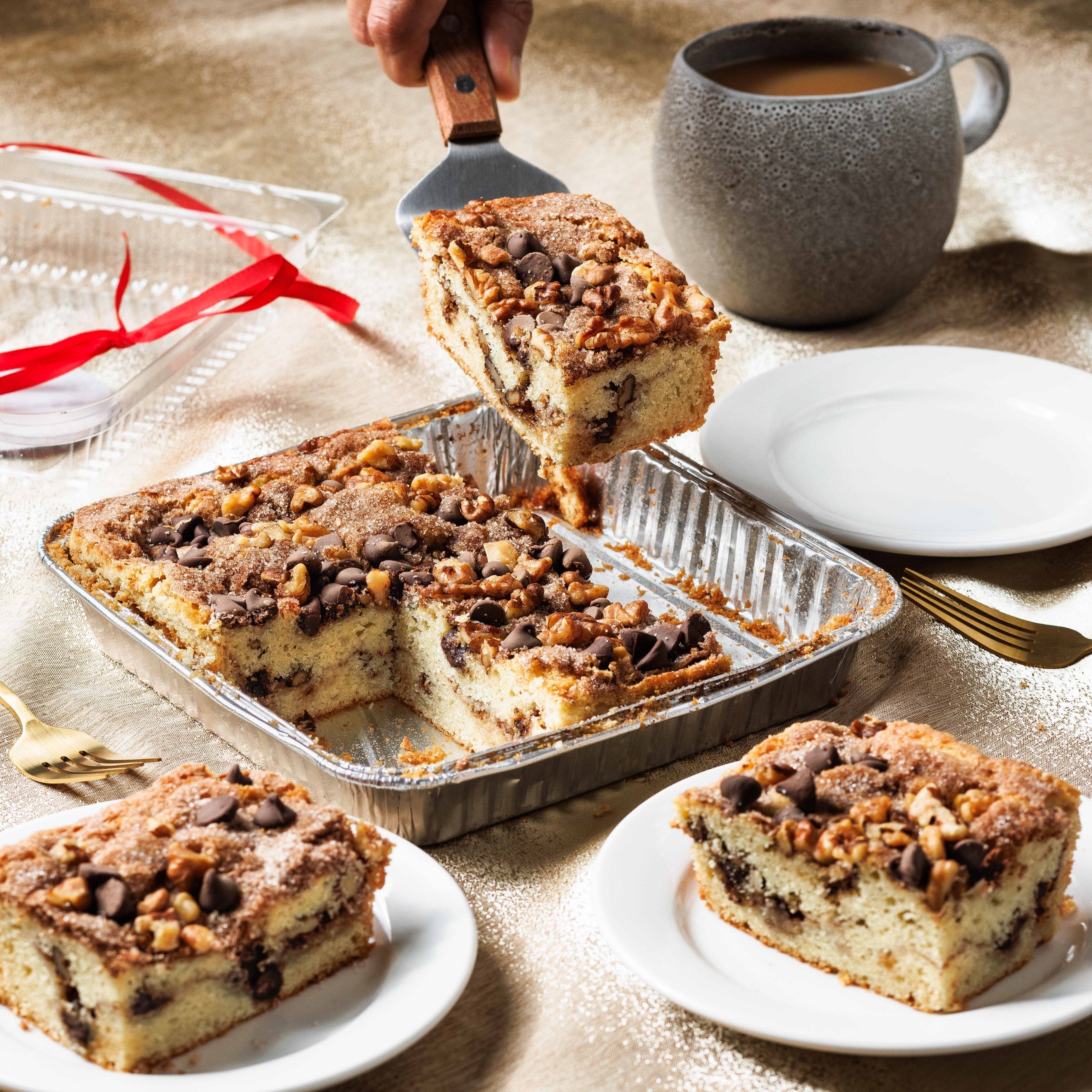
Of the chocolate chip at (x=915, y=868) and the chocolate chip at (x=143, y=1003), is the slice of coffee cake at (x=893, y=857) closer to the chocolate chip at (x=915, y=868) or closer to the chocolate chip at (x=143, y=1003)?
the chocolate chip at (x=915, y=868)

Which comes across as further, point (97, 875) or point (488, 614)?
point (488, 614)

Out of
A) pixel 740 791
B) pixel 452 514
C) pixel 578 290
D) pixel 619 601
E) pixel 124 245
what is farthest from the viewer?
pixel 124 245

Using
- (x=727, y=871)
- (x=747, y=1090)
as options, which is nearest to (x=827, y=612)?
(x=727, y=871)

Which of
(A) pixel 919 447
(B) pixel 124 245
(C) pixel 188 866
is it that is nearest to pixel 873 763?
(C) pixel 188 866

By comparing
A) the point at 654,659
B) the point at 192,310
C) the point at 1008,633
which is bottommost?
the point at 1008,633

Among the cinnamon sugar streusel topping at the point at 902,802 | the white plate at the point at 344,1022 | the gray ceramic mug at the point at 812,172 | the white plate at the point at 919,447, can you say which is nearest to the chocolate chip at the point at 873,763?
the cinnamon sugar streusel topping at the point at 902,802

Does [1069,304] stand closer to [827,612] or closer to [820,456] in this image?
[820,456]

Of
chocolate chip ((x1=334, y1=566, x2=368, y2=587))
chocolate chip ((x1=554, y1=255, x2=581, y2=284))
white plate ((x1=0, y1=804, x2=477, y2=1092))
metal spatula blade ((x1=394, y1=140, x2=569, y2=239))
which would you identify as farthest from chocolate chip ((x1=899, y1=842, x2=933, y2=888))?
metal spatula blade ((x1=394, y1=140, x2=569, y2=239))

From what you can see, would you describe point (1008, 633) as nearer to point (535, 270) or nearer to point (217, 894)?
point (535, 270)
